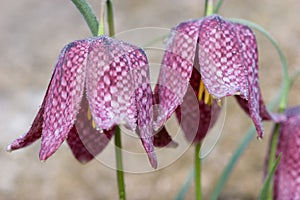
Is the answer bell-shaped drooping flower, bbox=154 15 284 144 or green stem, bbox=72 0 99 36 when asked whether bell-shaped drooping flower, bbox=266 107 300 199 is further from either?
green stem, bbox=72 0 99 36

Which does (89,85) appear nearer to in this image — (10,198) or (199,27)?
(199,27)

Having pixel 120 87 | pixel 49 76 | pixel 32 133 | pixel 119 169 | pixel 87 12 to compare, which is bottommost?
pixel 49 76

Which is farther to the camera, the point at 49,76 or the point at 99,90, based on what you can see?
the point at 49,76

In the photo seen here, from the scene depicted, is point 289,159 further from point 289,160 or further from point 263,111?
point 263,111

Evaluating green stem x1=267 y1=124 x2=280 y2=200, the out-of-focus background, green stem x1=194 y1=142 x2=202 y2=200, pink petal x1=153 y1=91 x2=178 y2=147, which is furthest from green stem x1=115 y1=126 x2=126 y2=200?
the out-of-focus background

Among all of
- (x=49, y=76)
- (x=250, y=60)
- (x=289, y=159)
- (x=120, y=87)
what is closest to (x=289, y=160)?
(x=289, y=159)

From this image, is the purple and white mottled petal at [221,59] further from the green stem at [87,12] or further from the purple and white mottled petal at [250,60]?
the green stem at [87,12]

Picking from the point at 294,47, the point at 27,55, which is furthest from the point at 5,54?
the point at 294,47
